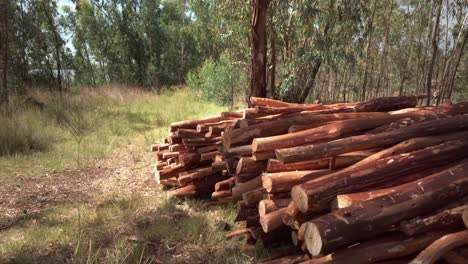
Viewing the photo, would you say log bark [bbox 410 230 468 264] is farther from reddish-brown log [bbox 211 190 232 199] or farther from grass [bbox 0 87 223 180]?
grass [bbox 0 87 223 180]

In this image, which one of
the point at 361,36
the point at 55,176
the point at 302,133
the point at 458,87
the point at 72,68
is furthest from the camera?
the point at 72,68

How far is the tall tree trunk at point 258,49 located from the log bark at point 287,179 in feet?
13.9

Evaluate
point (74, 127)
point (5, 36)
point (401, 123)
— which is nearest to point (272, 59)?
point (74, 127)

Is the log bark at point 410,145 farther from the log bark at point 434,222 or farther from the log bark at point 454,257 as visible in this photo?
the log bark at point 454,257

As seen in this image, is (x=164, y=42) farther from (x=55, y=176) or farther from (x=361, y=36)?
(x=55, y=176)

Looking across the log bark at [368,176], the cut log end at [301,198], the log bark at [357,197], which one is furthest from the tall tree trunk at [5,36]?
the log bark at [357,197]

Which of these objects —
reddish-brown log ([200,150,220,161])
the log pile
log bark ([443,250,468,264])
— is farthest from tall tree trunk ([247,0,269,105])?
log bark ([443,250,468,264])

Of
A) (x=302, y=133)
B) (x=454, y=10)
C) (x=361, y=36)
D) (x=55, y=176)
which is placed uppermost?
(x=454, y=10)

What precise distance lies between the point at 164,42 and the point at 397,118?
27.3m

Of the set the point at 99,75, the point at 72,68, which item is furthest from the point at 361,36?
the point at 99,75

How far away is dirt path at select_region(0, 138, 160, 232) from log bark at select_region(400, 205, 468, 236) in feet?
13.1

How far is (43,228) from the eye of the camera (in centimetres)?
455

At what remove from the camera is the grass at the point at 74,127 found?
7.68 meters

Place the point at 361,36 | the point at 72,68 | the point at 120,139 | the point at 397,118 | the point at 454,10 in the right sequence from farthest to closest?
the point at 72,68, the point at 454,10, the point at 361,36, the point at 120,139, the point at 397,118
